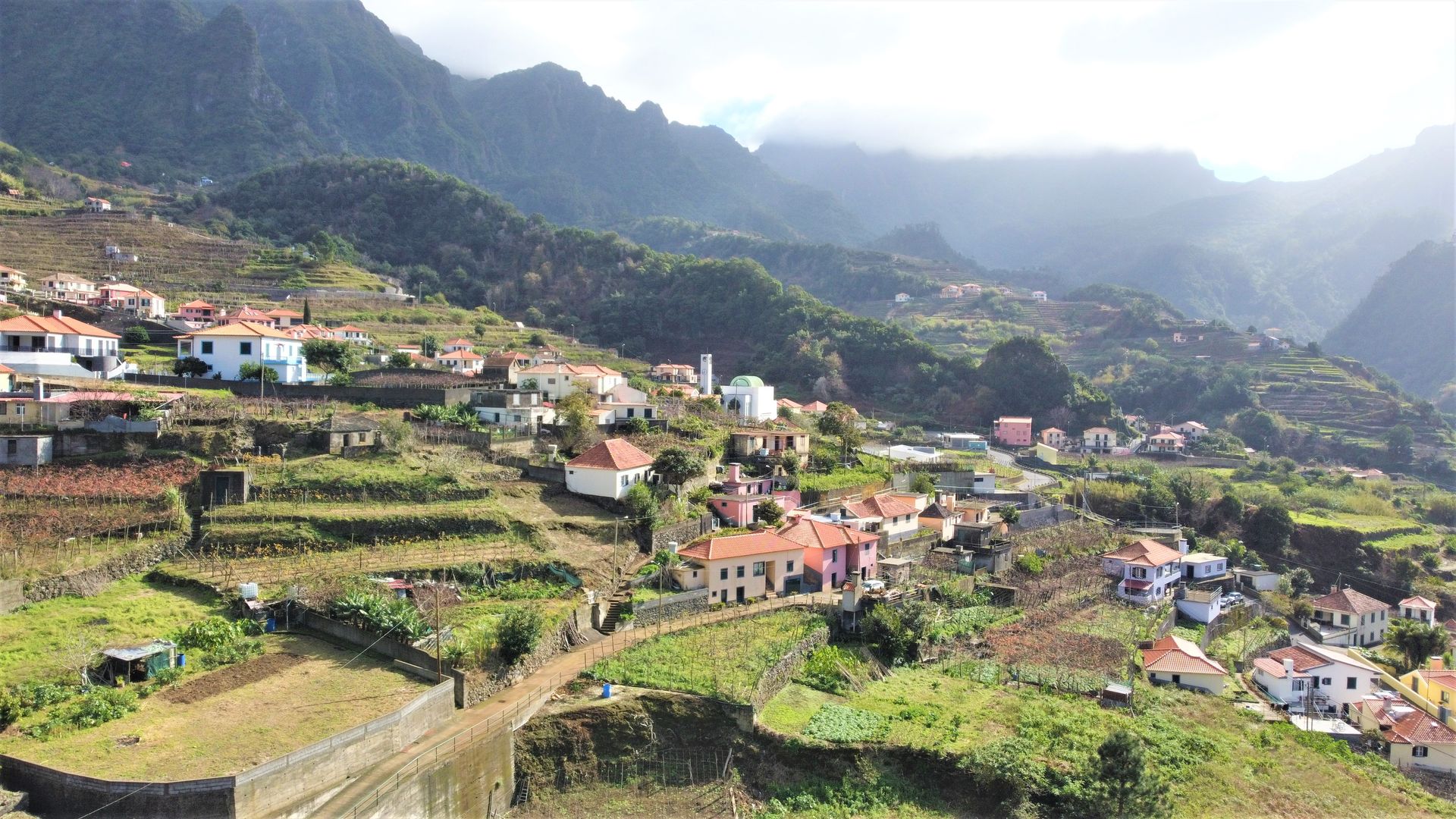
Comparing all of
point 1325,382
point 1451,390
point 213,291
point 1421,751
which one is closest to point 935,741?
point 1421,751

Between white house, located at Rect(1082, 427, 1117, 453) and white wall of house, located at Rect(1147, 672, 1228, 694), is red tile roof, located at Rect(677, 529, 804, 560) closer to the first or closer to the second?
white wall of house, located at Rect(1147, 672, 1228, 694)

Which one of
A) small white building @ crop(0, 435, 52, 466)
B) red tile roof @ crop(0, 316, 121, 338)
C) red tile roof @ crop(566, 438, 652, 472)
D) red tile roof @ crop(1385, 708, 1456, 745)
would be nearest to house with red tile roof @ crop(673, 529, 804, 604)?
red tile roof @ crop(566, 438, 652, 472)

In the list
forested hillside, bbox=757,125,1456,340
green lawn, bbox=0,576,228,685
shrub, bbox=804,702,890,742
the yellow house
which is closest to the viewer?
green lawn, bbox=0,576,228,685

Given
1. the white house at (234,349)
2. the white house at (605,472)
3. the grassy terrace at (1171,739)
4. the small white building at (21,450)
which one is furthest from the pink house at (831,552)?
the white house at (234,349)

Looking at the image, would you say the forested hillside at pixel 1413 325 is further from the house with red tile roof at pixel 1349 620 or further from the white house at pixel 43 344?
the white house at pixel 43 344

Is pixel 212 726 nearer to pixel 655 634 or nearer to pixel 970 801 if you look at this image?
pixel 655 634

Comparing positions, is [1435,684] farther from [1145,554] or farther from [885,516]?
[885,516]
